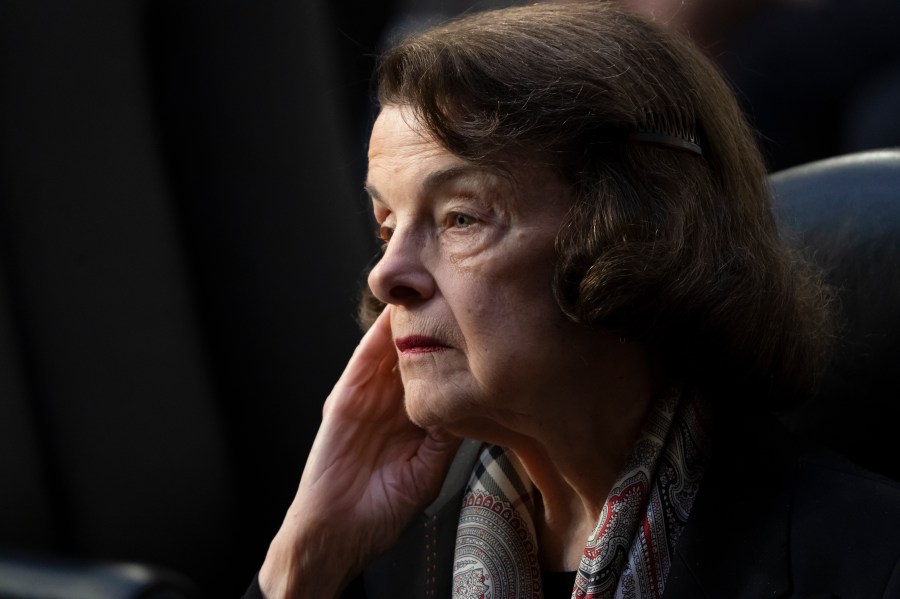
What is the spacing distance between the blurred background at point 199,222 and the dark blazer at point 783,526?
1079 millimetres

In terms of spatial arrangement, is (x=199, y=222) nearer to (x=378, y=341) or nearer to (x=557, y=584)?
(x=378, y=341)

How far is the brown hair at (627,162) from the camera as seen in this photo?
1.71m

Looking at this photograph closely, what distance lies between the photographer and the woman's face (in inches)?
67.6

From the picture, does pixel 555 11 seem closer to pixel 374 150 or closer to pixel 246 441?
pixel 374 150

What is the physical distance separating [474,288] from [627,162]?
307mm

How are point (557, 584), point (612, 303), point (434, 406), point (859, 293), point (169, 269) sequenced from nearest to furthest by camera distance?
point (612, 303), point (434, 406), point (557, 584), point (859, 293), point (169, 269)

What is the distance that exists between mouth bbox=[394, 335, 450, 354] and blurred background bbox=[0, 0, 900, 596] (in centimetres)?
111

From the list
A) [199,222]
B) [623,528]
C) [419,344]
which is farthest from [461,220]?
[199,222]

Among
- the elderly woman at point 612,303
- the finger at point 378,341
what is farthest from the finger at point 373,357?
the elderly woman at point 612,303

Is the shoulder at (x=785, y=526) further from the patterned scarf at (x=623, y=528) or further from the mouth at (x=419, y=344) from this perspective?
the mouth at (x=419, y=344)

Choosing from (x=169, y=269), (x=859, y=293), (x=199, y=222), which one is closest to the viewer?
(x=859, y=293)

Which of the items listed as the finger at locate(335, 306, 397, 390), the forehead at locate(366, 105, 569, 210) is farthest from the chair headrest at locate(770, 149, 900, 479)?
the finger at locate(335, 306, 397, 390)

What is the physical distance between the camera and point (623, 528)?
5.77ft

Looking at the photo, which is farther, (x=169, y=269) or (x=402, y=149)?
(x=169, y=269)
